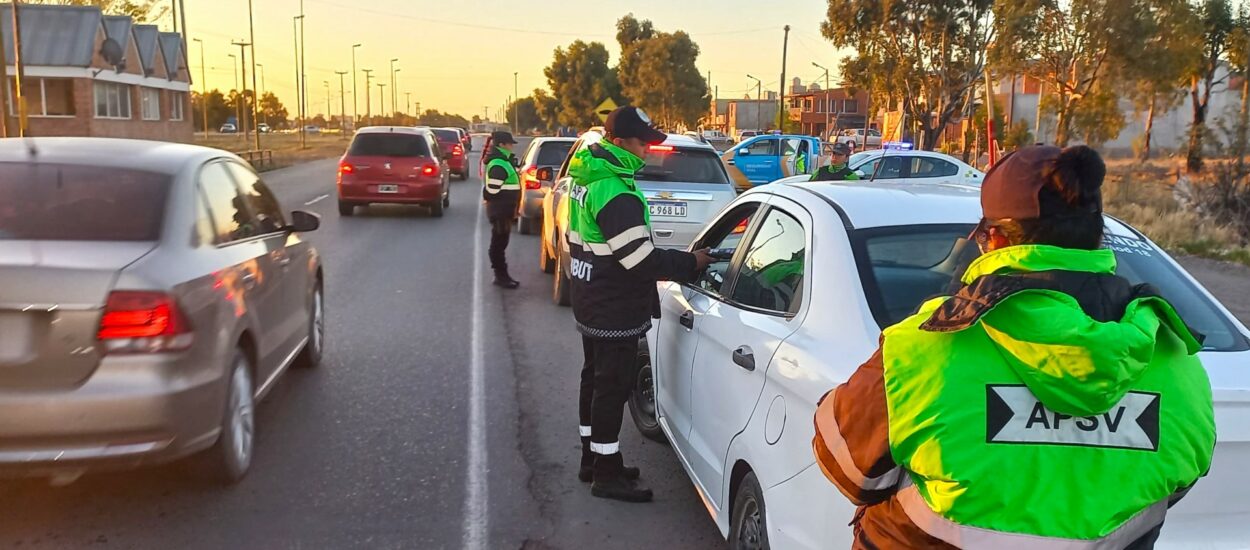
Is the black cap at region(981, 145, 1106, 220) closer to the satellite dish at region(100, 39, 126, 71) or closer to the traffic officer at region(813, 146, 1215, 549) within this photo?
the traffic officer at region(813, 146, 1215, 549)

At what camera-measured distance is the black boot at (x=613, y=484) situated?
4676 mm

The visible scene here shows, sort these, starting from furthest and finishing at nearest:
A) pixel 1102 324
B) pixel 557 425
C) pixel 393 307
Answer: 1. pixel 393 307
2. pixel 557 425
3. pixel 1102 324

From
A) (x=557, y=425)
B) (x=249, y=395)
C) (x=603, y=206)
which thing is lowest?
(x=557, y=425)

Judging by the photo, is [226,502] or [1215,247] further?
[1215,247]

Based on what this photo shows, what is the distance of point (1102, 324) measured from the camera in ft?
5.54

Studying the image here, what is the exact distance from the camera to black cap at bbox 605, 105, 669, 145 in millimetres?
4570

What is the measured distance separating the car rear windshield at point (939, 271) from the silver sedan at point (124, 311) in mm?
2772

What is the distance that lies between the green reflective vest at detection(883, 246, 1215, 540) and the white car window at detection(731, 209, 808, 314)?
157cm

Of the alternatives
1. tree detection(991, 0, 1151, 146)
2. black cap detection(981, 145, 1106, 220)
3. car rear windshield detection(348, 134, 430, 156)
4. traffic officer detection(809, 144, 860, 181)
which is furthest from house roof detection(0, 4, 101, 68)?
black cap detection(981, 145, 1106, 220)

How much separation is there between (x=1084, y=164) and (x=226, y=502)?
3990 mm

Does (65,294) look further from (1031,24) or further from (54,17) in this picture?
(54,17)

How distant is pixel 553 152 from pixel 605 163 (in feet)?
40.8

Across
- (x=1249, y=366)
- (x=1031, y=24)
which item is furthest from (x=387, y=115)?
(x=1249, y=366)

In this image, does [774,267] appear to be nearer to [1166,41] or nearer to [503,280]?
[503,280]
